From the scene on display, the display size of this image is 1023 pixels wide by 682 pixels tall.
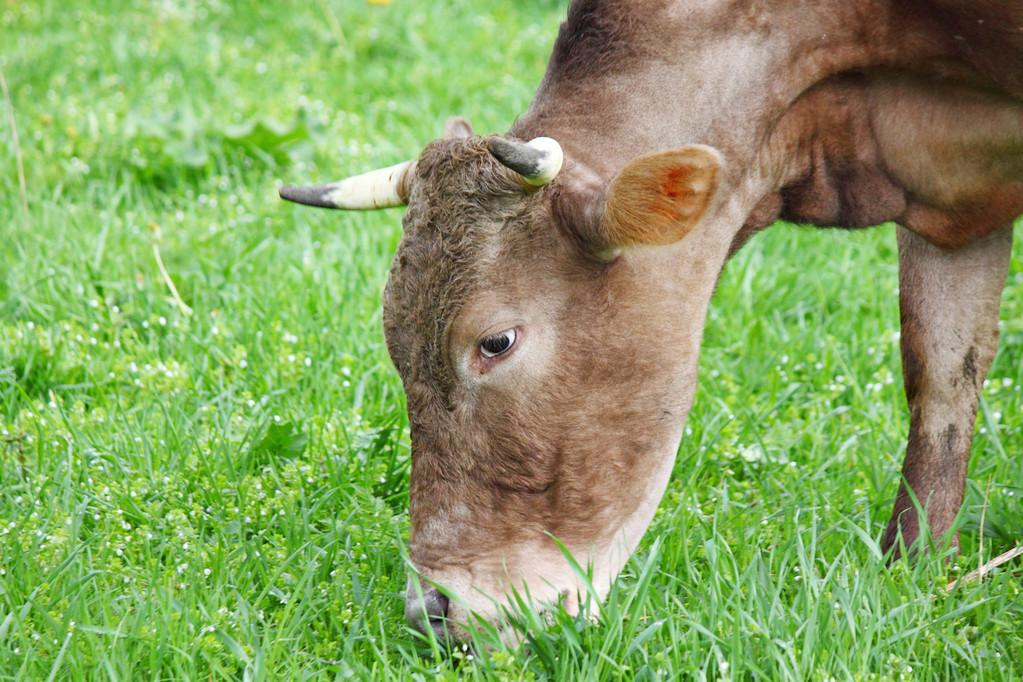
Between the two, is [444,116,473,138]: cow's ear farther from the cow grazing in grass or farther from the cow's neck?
the cow's neck

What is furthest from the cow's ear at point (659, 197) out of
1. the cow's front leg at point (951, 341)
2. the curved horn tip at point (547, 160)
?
the cow's front leg at point (951, 341)

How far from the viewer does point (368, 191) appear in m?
4.07

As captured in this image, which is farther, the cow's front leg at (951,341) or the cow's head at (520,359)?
the cow's front leg at (951,341)

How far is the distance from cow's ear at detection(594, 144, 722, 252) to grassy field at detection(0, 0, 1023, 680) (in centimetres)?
91

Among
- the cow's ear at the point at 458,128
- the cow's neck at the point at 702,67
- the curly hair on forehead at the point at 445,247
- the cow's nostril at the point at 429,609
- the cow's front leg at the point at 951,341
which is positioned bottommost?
the cow's nostril at the point at 429,609

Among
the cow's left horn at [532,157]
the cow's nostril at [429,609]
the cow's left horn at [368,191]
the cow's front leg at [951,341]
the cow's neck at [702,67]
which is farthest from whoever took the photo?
the cow's front leg at [951,341]

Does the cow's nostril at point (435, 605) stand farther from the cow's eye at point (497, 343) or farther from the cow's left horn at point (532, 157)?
the cow's left horn at point (532, 157)

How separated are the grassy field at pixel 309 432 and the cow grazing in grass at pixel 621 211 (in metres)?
0.27

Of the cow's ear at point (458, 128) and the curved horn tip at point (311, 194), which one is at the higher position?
the cow's ear at point (458, 128)

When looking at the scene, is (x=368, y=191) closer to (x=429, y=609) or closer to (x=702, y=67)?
(x=702, y=67)

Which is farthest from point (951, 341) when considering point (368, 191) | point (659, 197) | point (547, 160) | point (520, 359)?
point (368, 191)

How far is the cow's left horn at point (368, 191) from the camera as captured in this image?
4.00m

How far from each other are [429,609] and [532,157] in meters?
1.19

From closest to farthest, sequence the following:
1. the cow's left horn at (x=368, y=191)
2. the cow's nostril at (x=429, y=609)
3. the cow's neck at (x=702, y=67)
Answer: the cow's nostril at (x=429, y=609), the cow's neck at (x=702, y=67), the cow's left horn at (x=368, y=191)
